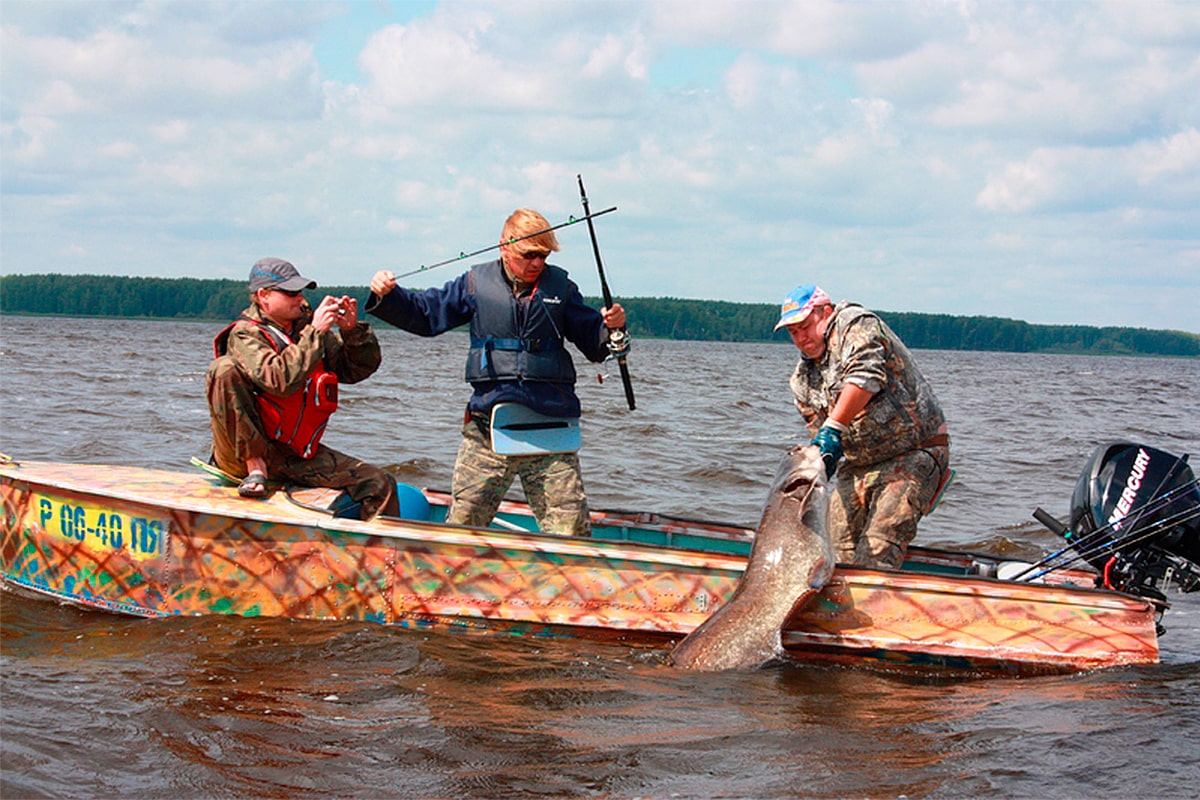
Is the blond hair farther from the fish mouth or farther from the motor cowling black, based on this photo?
the motor cowling black

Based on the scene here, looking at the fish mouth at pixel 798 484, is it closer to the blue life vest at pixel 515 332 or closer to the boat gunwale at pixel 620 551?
the boat gunwale at pixel 620 551

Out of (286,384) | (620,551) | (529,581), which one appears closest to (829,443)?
(620,551)

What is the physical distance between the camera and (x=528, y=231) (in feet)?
20.5

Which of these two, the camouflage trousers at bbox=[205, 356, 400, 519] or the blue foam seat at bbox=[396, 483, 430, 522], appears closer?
the camouflage trousers at bbox=[205, 356, 400, 519]

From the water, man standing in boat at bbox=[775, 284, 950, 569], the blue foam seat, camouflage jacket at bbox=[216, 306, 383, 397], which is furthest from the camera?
the blue foam seat

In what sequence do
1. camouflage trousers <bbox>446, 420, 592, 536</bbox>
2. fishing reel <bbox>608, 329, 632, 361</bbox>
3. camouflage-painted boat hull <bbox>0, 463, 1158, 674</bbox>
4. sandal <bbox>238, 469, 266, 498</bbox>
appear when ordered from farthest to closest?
camouflage trousers <bbox>446, 420, 592, 536</bbox>
fishing reel <bbox>608, 329, 632, 361</bbox>
sandal <bbox>238, 469, 266, 498</bbox>
camouflage-painted boat hull <bbox>0, 463, 1158, 674</bbox>

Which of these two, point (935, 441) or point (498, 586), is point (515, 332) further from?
point (935, 441)

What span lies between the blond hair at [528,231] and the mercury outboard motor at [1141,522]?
11.3ft

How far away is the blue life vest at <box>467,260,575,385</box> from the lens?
20.8ft

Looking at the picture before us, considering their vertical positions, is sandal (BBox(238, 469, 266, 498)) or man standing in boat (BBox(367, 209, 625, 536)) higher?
man standing in boat (BBox(367, 209, 625, 536))

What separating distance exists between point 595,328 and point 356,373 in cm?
141

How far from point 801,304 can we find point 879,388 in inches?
24.7

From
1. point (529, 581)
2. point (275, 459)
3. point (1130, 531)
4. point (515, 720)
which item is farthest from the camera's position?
point (275, 459)

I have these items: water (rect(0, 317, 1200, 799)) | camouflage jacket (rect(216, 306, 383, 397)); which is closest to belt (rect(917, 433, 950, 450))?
water (rect(0, 317, 1200, 799))
